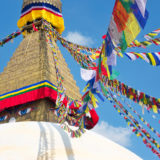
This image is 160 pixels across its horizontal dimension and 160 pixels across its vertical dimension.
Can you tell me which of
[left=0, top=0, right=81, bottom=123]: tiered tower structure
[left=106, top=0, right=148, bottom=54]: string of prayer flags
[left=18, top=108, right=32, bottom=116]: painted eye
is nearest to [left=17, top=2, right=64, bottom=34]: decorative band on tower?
[left=0, top=0, right=81, bottom=123]: tiered tower structure

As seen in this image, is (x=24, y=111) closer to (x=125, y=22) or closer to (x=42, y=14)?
(x=42, y=14)

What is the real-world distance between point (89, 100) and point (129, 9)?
1.37 meters

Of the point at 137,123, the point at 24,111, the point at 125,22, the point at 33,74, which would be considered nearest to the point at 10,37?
the point at 33,74

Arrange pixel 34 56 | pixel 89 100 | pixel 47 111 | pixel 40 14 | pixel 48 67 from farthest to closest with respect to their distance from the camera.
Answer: pixel 40 14
pixel 34 56
pixel 48 67
pixel 47 111
pixel 89 100

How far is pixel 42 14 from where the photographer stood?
38.3ft

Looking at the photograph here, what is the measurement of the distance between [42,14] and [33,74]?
11.2ft

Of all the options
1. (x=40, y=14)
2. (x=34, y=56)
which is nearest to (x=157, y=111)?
(x=34, y=56)

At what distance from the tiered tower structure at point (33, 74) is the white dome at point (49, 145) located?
3750 millimetres

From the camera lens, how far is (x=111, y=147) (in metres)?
4.71

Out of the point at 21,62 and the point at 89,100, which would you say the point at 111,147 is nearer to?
the point at 89,100

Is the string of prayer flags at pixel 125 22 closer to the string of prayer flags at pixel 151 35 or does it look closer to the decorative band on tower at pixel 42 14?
the string of prayer flags at pixel 151 35

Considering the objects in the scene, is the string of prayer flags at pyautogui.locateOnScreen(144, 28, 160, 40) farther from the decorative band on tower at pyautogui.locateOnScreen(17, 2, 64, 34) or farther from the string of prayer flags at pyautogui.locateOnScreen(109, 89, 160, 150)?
the decorative band on tower at pyautogui.locateOnScreen(17, 2, 64, 34)

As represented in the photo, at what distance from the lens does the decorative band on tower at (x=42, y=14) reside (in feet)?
38.8

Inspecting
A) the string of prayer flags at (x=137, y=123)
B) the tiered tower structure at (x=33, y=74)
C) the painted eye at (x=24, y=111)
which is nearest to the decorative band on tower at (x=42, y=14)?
the tiered tower structure at (x=33, y=74)
